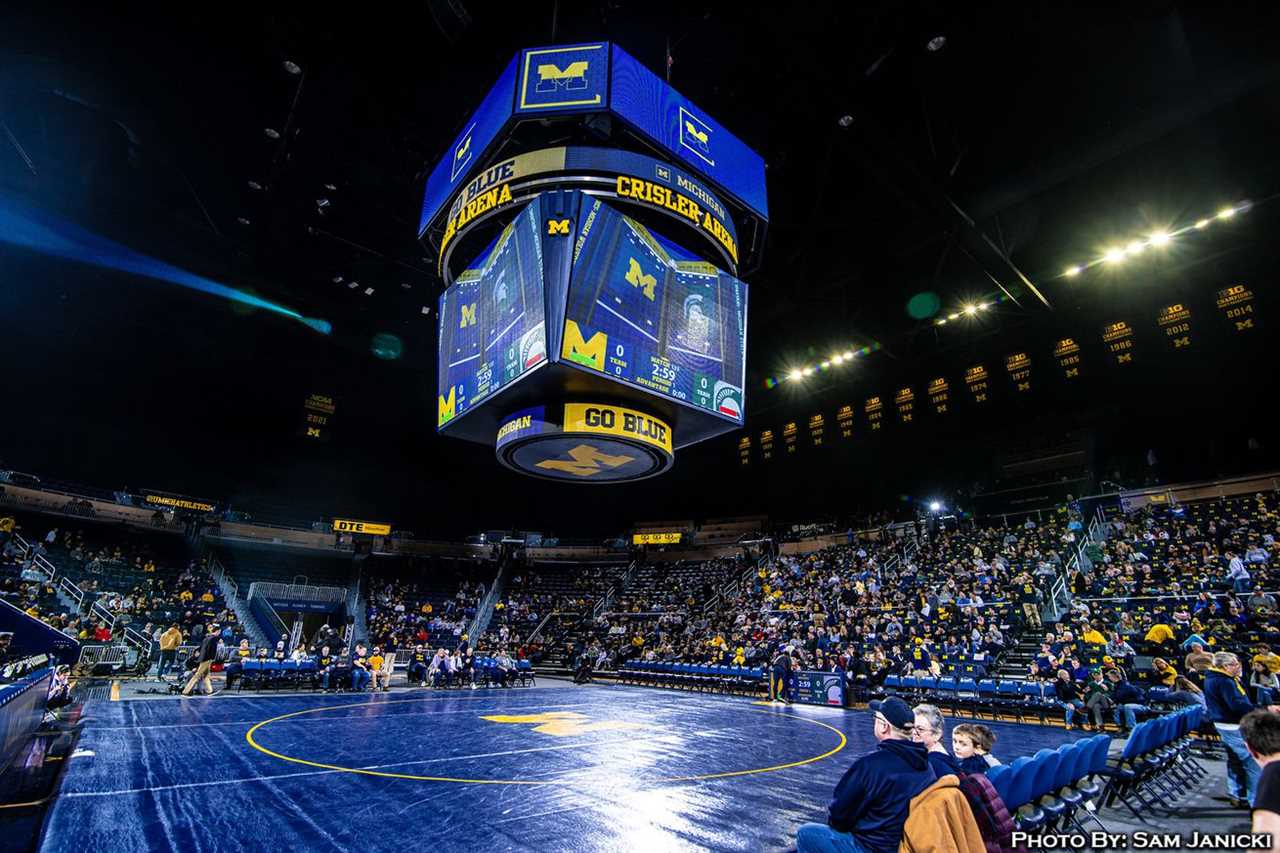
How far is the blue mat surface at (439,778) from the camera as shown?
4.98 m

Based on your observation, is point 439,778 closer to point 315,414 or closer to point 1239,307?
point 1239,307

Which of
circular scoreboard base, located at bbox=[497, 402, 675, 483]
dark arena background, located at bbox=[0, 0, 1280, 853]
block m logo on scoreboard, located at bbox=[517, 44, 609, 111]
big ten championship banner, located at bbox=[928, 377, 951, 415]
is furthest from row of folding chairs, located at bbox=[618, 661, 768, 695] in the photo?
block m logo on scoreboard, located at bbox=[517, 44, 609, 111]

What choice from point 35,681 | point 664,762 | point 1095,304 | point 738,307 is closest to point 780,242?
point 738,307

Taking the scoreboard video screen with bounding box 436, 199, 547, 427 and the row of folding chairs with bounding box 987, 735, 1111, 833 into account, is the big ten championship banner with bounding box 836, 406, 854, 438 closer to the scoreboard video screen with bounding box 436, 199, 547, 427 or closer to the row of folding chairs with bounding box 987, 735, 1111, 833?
the scoreboard video screen with bounding box 436, 199, 547, 427

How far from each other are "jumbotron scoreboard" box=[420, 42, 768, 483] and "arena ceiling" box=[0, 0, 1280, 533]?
5.76 ft

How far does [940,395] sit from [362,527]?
31.0 m

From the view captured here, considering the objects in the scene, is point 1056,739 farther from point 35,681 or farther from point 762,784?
point 35,681

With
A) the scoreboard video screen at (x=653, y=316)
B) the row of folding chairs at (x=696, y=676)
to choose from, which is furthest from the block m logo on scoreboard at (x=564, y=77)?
the row of folding chairs at (x=696, y=676)

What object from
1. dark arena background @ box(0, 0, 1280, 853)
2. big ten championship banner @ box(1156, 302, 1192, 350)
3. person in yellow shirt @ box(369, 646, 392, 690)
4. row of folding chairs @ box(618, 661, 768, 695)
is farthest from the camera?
big ten championship banner @ box(1156, 302, 1192, 350)

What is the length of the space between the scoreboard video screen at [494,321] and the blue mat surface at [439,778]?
622cm

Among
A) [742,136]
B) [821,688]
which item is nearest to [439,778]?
[821,688]

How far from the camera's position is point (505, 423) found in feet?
40.9

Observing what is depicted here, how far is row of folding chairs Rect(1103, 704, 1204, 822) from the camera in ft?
19.5

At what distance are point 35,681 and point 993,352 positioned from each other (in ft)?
94.6
